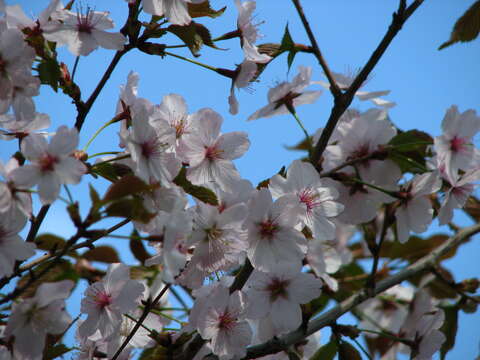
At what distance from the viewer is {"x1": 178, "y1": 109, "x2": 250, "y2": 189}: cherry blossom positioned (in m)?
1.28

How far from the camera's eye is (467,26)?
160cm

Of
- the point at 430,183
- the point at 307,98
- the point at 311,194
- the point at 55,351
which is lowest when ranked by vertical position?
the point at 55,351

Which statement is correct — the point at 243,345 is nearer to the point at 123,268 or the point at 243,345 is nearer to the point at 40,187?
the point at 123,268

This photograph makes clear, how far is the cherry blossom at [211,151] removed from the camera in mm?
1277

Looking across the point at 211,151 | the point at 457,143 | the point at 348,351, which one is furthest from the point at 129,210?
the point at 457,143

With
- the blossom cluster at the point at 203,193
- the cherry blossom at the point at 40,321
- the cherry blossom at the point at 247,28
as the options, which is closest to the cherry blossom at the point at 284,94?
the blossom cluster at the point at 203,193

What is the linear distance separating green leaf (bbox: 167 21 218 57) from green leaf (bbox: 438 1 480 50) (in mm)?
825

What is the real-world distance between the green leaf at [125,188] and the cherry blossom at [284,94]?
0.70 metres

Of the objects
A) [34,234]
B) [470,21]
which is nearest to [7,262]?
[34,234]

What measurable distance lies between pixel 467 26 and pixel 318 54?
0.59m

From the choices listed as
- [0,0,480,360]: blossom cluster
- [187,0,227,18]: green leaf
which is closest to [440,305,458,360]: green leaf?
[0,0,480,360]: blossom cluster

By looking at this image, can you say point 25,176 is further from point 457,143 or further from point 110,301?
point 457,143

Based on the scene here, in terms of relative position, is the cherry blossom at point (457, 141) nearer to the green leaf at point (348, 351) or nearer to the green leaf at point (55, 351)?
the green leaf at point (348, 351)

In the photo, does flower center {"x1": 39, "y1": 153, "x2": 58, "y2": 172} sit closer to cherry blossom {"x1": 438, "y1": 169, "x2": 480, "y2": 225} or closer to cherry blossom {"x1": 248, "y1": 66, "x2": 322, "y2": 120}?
cherry blossom {"x1": 248, "y1": 66, "x2": 322, "y2": 120}
